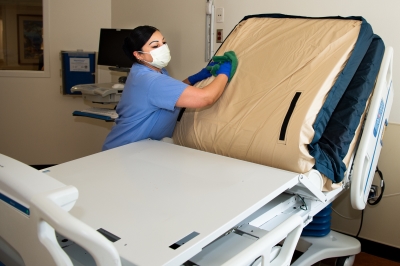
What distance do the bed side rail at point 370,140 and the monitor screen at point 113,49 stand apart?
2.31m

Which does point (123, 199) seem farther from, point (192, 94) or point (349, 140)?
point (349, 140)

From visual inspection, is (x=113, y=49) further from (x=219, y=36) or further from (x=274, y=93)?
(x=274, y=93)

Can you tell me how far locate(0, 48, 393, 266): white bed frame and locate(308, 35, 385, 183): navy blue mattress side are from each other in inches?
2.1

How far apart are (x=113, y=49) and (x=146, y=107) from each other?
1.96 meters

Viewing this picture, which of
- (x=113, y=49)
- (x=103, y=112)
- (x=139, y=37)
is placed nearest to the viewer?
(x=139, y=37)

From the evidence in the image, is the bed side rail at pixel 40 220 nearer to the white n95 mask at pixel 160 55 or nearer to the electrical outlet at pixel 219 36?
the white n95 mask at pixel 160 55

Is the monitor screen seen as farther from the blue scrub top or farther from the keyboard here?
the blue scrub top

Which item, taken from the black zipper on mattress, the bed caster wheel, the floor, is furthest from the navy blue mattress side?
the floor

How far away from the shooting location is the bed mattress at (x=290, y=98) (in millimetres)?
1642

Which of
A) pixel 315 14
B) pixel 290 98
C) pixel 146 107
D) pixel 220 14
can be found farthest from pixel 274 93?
pixel 220 14

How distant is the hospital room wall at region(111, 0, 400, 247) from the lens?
234 cm

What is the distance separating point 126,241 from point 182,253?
170mm

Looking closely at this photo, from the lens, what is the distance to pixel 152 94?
1906mm

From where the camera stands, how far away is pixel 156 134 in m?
2.11
